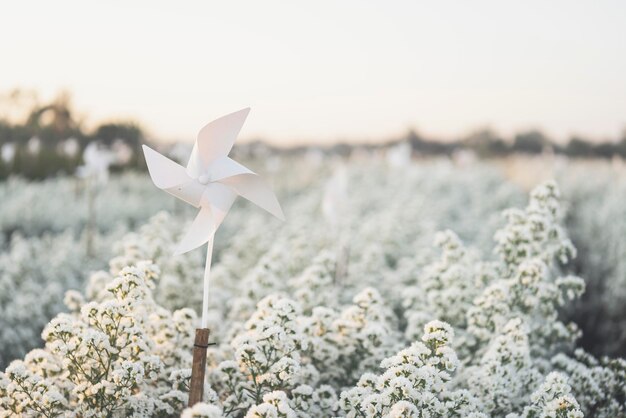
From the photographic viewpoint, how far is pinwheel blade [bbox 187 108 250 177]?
3.96 m

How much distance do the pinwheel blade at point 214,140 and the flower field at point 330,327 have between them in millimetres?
693

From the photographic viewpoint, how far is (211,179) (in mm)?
3975

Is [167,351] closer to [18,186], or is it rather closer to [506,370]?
[506,370]

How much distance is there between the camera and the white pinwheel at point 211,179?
12.9ft

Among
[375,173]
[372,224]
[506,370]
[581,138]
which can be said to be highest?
[581,138]

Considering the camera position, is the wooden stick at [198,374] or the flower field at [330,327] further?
the flower field at [330,327]

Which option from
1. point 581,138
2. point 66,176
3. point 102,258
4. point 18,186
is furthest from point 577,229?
point 581,138

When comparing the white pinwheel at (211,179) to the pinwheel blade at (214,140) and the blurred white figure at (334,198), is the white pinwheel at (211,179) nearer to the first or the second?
the pinwheel blade at (214,140)

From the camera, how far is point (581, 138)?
44.0 meters

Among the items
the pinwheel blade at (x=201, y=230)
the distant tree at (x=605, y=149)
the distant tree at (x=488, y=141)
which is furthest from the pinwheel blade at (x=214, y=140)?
the distant tree at (x=605, y=149)

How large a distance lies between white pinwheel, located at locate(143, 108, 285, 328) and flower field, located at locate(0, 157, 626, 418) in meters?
0.49

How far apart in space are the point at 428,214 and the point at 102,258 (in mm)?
5832

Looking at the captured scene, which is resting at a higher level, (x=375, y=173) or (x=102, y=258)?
(x=375, y=173)

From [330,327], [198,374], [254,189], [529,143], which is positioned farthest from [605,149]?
[198,374]
